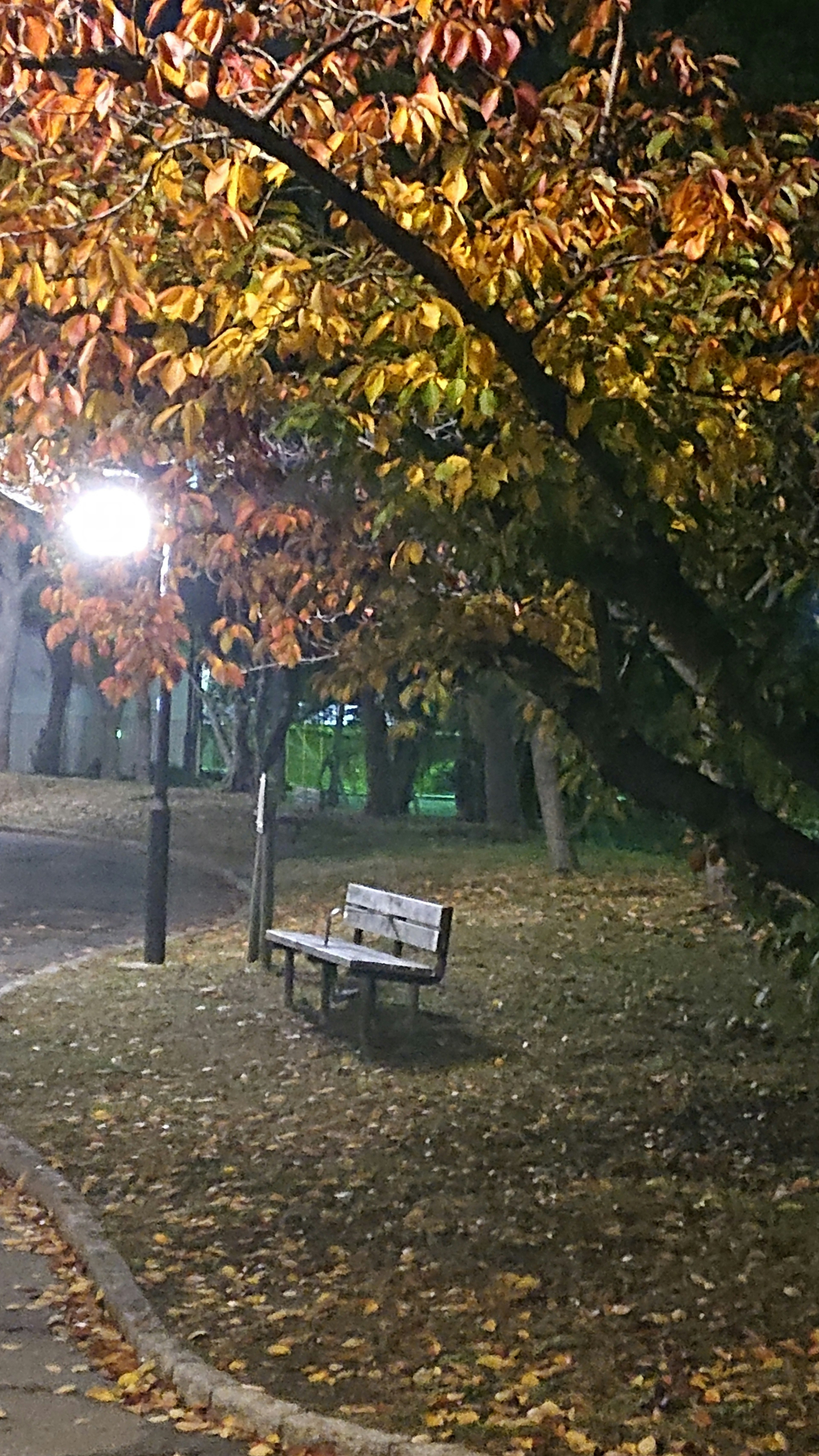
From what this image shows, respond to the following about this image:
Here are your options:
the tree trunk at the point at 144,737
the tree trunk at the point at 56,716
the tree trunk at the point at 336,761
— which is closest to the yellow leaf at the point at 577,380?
the tree trunk at the point at 144,737

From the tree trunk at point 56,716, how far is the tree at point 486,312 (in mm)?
29570

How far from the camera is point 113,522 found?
466 inches

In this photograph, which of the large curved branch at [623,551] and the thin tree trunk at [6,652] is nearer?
the large curved branch at [623,551]

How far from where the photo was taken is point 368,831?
27344 millimetres

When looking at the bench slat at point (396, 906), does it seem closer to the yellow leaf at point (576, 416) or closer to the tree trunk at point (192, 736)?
the yellow leaf at point (576, 416)

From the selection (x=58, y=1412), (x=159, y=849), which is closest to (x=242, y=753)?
(x=159, y=849)

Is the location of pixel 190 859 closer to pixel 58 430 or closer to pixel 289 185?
pixel 58 430

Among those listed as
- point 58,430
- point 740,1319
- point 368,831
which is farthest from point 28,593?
point 740,1319

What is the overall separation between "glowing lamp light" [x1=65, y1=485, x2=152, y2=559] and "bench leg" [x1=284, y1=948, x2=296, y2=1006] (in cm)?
317

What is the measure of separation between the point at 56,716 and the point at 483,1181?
109 ft

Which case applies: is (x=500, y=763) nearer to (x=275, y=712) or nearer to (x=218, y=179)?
(x=275, y=712)

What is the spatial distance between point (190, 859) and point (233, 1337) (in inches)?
735

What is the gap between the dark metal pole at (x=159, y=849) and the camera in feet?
45.3

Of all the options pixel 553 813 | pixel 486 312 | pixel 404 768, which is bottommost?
pixel 553 813
